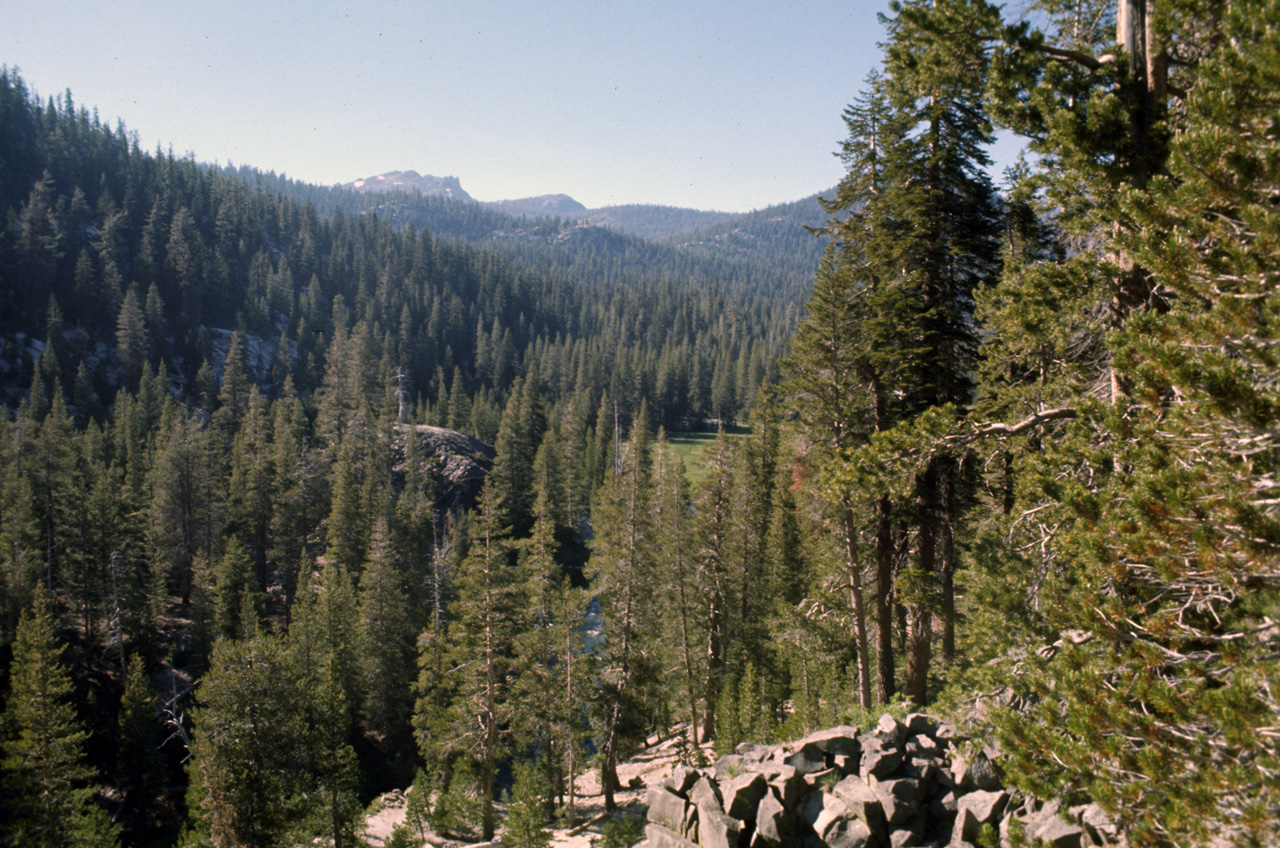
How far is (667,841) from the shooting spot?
9.40 m

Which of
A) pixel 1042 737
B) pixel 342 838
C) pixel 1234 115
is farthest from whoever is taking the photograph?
pixel 342 838

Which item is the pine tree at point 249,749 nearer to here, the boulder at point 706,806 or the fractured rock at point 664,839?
the fractured rock at point 664,839

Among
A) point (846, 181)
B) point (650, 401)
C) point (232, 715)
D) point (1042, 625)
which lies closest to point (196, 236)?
point (650, 401)

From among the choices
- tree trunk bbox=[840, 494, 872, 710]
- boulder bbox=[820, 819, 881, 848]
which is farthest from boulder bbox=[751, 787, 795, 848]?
tree trunk bbox=[840, 494, 872, 710]

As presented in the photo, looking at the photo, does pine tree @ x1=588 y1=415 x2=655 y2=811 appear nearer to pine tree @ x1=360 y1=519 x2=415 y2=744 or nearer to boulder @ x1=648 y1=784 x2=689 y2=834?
boulder @ x1=648 y1=784 x2=689 y2=834

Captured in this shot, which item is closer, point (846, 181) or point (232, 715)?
point (846, 181)

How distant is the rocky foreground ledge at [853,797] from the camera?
8.38 m

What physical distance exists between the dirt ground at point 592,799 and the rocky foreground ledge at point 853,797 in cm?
836

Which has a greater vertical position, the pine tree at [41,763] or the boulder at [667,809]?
the boulder at [667,809]

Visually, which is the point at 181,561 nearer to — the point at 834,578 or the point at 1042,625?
the point at 834,578

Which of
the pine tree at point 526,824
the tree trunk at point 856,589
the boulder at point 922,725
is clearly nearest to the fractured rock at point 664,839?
the boulder at point 922,725

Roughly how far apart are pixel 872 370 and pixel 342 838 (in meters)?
21.2

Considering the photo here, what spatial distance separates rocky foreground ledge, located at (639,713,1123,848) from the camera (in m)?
8.38

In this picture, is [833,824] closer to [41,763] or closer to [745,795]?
[745,795]
